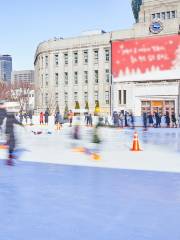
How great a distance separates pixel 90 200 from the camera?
580cm

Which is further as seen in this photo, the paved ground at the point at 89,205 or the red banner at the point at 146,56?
the red banner at the point at 146,56

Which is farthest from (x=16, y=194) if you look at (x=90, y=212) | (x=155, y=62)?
(x=155, y=62)

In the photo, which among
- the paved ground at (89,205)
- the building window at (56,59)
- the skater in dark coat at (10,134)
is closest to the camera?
the paved ground at (89,205)

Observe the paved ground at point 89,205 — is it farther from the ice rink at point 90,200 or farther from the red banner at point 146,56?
the red banner at point 146,56

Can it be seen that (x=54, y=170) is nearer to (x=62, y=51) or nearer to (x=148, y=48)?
(x=148, y=48)

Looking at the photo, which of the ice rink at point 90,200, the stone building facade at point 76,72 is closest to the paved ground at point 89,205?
the ice rink at point 90,200

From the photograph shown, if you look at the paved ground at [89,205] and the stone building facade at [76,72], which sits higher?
the stone building facade at [76,72]

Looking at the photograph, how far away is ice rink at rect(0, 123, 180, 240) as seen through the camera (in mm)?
4281

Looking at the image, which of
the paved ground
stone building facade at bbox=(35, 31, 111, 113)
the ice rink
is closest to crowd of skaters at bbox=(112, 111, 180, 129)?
the ice rink

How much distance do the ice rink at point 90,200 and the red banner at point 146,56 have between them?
40.8 metres

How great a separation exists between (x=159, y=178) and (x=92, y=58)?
52.4 m

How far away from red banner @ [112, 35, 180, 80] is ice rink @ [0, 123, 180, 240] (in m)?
40.8

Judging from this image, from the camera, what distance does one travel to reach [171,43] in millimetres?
49875

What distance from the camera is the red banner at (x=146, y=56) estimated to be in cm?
4918
